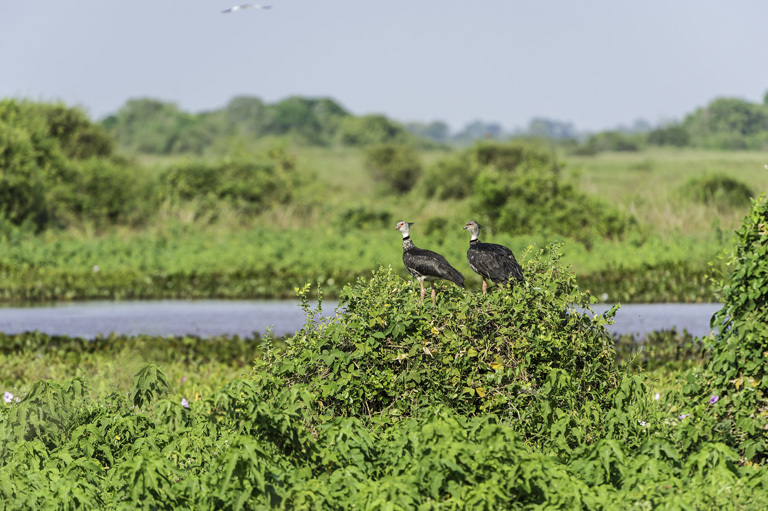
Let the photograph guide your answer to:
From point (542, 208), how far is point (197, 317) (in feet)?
34.0

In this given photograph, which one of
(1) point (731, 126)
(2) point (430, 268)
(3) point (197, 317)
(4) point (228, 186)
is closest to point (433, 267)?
(2) point (430, 268)

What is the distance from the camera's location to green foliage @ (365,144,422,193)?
43.6 metres

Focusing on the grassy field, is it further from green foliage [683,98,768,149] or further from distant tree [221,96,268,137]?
distant tree [221,96,268,137]

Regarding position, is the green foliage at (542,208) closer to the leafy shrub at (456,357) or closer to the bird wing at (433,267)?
the bird wing at (433,267)

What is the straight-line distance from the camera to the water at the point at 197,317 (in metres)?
14.4

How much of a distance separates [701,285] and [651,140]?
84.0m

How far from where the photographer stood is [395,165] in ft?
142

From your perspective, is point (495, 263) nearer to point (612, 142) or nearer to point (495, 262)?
point (495, 262)

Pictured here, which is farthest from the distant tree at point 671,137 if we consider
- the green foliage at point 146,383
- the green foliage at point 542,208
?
the green foliage at point 146,383

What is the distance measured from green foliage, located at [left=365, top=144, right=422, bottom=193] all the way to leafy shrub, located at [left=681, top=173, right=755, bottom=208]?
16.9m

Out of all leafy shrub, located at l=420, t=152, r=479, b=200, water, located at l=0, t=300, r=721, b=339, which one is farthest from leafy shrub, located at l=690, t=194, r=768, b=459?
leafy shrub, located at l=420, t=152, r=479, b=200

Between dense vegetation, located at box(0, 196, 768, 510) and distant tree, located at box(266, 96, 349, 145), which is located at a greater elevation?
distant tree, located at box(266, 96, 349, 145)

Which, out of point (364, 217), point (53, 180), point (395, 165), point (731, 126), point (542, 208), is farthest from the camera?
point (731, 126)

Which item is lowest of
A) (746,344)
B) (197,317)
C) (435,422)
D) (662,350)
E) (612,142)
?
(197,317)
